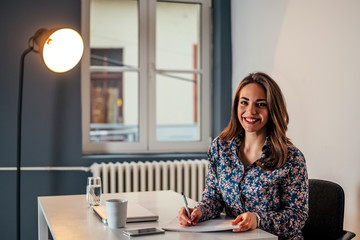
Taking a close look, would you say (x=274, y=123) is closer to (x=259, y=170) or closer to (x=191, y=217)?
(x=259, y=170)

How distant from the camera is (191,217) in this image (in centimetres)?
165

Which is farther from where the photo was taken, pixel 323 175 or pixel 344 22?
pixel 323 175

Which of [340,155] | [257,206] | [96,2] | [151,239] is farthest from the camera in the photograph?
[96,2]

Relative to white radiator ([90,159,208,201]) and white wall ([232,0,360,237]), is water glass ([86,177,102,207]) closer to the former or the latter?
white wall ([232,0,360,237])

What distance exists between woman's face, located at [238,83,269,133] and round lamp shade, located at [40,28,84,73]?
1198mm

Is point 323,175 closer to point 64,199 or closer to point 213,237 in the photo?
point 213,237

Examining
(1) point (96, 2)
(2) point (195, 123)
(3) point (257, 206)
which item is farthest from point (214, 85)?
(3) point (257, 206)

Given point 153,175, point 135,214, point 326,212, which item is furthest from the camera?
point 153,175

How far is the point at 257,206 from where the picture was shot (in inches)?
72.2

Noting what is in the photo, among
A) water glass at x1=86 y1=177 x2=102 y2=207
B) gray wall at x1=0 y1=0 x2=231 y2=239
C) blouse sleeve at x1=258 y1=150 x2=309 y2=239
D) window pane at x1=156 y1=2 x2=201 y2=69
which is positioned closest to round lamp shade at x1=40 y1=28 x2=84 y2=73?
gray wall at x1=0 y1=0 x2=231 y2=239

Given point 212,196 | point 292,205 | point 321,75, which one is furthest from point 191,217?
point 321,75

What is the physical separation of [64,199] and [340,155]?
55.9 inches

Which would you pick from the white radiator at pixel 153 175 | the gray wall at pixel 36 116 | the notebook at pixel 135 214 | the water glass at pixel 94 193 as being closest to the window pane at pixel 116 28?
the gray wall at pixel 36 116

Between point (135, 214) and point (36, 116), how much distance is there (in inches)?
78.7
